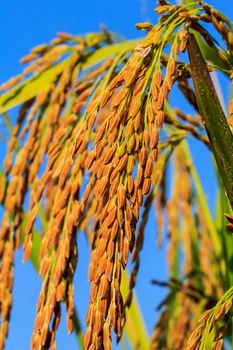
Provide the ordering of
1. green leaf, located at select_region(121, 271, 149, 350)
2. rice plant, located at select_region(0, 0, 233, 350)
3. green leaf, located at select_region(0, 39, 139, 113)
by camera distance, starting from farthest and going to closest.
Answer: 1. green leaf, located at select_region(121, 271, 149, 350)
2. green leaf, located at select_region(0, 39, 139, 113)
3. rice plant, located at select_region(0, 0, 233, 350)

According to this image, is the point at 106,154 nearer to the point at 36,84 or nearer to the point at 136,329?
the point at 36,84

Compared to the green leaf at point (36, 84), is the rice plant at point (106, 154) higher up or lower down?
lower down

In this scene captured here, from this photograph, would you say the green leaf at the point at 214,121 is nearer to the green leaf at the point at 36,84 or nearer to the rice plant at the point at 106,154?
the rice plant at the point at 106,154

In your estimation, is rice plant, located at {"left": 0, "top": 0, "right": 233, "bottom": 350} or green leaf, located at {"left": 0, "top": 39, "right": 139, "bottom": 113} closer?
rice plant, located at {"left": 0, "top": 0, "right": 233, "bottom": 350}

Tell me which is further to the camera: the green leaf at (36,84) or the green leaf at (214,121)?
the green leaf at (36,84)

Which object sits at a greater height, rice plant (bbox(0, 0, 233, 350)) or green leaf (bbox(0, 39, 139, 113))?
green leaf (bbox(0, 39, 139, 113))

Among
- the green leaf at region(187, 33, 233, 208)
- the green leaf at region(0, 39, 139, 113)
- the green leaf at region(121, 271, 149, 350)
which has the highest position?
the green leaf at region(0, 39, 139, 113)

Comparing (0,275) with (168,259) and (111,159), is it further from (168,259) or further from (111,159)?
(168,259)

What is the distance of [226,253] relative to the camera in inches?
80.9

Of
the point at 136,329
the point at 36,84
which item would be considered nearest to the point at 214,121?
the point at 36,84

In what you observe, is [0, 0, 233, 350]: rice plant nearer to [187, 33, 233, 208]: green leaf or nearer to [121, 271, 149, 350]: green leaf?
[187, 33, 233, 208]: green leaf

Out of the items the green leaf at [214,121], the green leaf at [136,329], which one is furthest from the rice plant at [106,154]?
the green leaf at [136,329]

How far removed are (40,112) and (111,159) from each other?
0.84 meters

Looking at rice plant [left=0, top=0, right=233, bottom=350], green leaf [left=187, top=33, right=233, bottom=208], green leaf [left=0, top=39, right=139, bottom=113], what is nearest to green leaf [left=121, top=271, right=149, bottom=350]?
rice plant [left=0, top=0, right=233, bottom=350]
